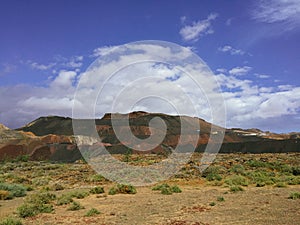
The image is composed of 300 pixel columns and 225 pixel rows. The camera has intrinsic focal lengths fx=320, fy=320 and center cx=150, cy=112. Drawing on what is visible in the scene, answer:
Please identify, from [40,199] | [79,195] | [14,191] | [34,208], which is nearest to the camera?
[34,208]

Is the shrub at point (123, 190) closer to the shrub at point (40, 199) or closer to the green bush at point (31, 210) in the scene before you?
the shrub at point (40, 199)

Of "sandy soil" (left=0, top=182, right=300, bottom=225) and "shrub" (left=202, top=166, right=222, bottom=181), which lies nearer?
"sandy soil" (left=0, top=182, right=300, bottom=225)

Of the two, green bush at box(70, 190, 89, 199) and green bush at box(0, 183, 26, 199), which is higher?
green bush at box(70, 190, 89, 199)

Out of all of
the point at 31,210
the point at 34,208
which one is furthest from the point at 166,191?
the point at 31,210

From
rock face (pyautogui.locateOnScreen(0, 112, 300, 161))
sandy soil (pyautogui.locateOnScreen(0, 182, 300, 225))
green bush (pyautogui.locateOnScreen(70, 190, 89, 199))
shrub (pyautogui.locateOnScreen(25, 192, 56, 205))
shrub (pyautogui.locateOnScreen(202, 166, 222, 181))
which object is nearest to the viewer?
sandy soil (pyautogui.locateOnScreen(0, 182, 300, 225))

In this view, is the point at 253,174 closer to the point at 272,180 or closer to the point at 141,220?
the point at 272,180

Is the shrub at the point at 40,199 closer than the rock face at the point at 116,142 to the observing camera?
Yes

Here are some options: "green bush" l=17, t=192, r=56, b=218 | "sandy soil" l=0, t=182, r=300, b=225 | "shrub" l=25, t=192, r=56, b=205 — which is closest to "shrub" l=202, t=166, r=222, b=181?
"sandy soil" l=0, t=182, r=300, b=225

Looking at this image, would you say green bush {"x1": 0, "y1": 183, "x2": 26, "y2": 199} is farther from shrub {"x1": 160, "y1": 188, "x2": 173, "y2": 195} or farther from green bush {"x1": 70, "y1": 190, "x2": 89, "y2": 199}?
shrub {"x1": 160, "y1": 188, "x2": 173, "y2": 195}

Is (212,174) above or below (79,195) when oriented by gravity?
above

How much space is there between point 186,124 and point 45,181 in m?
72.6

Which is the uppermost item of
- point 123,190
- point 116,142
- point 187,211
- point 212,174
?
point 116,142

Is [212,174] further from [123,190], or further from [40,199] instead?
[40,199]

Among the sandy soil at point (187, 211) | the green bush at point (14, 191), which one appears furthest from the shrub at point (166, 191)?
the green bush at point (14, 191)
